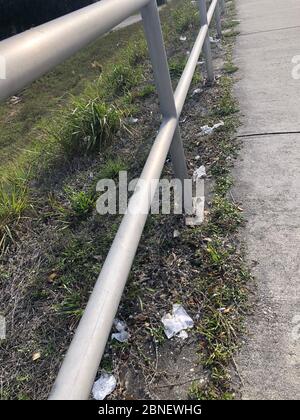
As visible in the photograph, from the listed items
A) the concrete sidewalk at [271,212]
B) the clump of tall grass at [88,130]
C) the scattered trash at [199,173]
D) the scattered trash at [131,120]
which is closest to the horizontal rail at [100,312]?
the concrete sidewalk at [271,212]

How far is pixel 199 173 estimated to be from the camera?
2.70 meters

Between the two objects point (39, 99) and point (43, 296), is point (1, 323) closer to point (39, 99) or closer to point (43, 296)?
point (43, 296)

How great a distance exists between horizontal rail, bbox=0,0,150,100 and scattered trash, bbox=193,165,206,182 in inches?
62.7

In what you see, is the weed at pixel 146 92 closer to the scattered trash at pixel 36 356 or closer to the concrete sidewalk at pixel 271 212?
the concrete sidewalk at pixel 271 212

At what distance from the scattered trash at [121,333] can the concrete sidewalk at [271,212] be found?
18.9 inches

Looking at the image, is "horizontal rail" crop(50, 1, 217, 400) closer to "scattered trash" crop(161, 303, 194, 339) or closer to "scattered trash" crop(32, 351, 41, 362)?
"scattered trash" crop(161, 303, 194, 339)

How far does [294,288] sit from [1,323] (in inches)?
53.6

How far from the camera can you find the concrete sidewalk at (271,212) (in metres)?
1.55

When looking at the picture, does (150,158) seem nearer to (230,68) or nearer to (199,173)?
(199,173)

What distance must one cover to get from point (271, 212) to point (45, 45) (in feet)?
Result: 5.58

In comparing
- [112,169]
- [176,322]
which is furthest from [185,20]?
[176,322]

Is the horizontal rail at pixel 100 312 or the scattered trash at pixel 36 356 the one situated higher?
the horizontal rail at pixel 100 312

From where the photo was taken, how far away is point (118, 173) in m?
2.77

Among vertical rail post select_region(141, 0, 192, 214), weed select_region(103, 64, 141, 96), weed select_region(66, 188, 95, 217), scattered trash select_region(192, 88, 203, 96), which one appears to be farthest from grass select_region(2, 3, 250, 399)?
weed select_region(103, 64, 141, 96)
